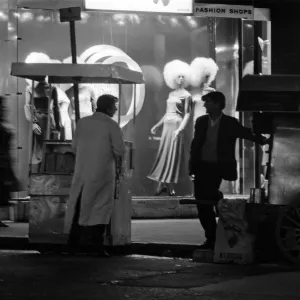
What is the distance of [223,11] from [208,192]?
4.75 metres

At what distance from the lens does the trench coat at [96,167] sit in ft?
34.7

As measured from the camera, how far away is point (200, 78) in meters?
15.5

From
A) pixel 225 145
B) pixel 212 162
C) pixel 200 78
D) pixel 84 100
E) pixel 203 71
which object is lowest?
pixel 212 162

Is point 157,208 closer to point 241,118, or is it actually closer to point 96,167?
point 241,118

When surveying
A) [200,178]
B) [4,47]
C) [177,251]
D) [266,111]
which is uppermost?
[4,47]

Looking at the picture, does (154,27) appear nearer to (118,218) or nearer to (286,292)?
(118,218)

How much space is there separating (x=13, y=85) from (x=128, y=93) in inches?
72.3

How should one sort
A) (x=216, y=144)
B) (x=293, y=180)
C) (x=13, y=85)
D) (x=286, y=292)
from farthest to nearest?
(x=13, y=85), (x=216, y=144), (x=293, y=180), (x=286, y=292)

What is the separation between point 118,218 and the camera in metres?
11.0

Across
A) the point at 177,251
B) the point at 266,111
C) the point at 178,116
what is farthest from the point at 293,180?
the point at 178,116

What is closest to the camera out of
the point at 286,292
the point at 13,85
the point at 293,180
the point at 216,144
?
the point at 286,292

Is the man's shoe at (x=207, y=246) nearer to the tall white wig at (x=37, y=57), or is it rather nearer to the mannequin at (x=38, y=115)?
the mannequin at (x=38, y=115)

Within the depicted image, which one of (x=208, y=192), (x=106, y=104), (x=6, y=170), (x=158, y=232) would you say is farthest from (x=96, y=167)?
(x=6, y=170)

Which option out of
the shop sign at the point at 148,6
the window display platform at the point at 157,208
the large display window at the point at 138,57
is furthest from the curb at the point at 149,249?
the shop sign at the point at 148,6
